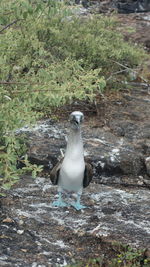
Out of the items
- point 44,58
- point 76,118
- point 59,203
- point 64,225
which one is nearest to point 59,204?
point 59,203

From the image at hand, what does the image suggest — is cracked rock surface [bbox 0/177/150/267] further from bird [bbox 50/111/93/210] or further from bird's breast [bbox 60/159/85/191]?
bird's breast [bbox 60/159/85/191]

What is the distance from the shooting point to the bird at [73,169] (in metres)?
5.32

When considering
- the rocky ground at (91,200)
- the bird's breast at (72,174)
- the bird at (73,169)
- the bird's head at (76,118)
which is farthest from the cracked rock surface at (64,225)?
the bird's head at (76,118)

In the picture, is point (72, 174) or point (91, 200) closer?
point (72, 174)

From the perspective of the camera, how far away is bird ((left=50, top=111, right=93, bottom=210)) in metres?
5.32

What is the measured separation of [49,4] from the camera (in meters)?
4.10

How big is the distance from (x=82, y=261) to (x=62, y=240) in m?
0.46

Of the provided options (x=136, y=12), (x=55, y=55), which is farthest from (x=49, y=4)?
(x=136, y=12)

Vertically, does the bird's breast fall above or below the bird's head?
below

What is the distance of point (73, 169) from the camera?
539 centimetres

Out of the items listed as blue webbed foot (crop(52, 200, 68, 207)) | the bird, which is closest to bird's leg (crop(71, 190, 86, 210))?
the bird

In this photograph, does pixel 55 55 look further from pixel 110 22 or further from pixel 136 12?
pixel 136 12

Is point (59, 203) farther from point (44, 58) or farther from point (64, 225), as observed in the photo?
point (44, 58)

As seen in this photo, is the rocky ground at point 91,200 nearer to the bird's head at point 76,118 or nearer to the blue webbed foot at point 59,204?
the blue webbed foot at point 59,204
